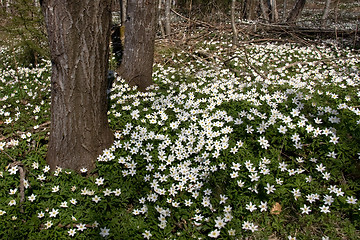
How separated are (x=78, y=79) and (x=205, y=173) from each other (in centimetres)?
174

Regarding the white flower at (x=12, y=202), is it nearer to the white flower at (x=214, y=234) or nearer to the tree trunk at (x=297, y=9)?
the white flower at (x=214, y=234)

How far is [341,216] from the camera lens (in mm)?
2490

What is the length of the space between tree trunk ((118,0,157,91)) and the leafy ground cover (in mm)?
736

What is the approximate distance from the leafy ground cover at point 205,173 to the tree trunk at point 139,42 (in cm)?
74

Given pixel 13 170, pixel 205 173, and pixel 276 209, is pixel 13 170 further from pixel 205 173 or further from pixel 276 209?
pixel 276 209

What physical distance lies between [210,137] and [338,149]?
145 cm

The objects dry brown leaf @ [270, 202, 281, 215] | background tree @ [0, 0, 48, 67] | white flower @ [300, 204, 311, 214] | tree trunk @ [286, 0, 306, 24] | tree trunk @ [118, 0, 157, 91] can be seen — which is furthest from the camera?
tree trunk @ [286, 0, 306, 24]

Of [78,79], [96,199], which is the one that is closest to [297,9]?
[78,79]

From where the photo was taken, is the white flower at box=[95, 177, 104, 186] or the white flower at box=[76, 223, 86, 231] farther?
the white flower at box=[95, 177, 104, 186]

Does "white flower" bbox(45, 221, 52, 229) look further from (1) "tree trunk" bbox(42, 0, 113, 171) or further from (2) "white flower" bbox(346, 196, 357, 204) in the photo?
(2) "white flower" bbox(346, 196, 357, 204)

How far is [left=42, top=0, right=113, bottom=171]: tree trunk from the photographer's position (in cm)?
244

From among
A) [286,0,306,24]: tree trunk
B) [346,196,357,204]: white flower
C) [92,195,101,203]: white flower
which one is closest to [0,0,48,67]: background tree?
[92,195,101,203]: white flower

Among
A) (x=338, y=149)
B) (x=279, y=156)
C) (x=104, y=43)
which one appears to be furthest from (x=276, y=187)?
(x=104, y=43)

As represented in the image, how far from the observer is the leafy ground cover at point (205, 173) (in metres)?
2.47
